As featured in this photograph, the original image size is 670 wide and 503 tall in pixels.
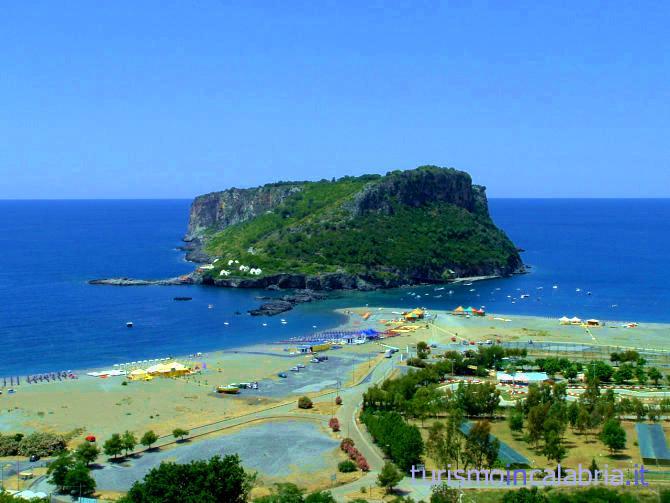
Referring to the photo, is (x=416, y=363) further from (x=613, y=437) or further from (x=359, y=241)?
(x=359, y=241)

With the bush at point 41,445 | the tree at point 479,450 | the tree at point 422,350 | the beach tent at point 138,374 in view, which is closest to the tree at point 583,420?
the tree at point 479,450

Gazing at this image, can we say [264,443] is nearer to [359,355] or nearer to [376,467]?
[376,467]

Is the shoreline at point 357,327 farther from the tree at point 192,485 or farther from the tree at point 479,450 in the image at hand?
the tree at point 479,450

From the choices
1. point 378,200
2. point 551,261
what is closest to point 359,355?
point 378,200

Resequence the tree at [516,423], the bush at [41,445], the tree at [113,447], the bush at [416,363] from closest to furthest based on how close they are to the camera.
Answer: the tree at [113,447] → the bush at [41,445] → the tree at [516,423] → the bush at [416,363]

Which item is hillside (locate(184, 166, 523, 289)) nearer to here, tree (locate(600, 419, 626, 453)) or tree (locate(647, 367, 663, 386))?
tree (locate(647, 367, 663, 386))
